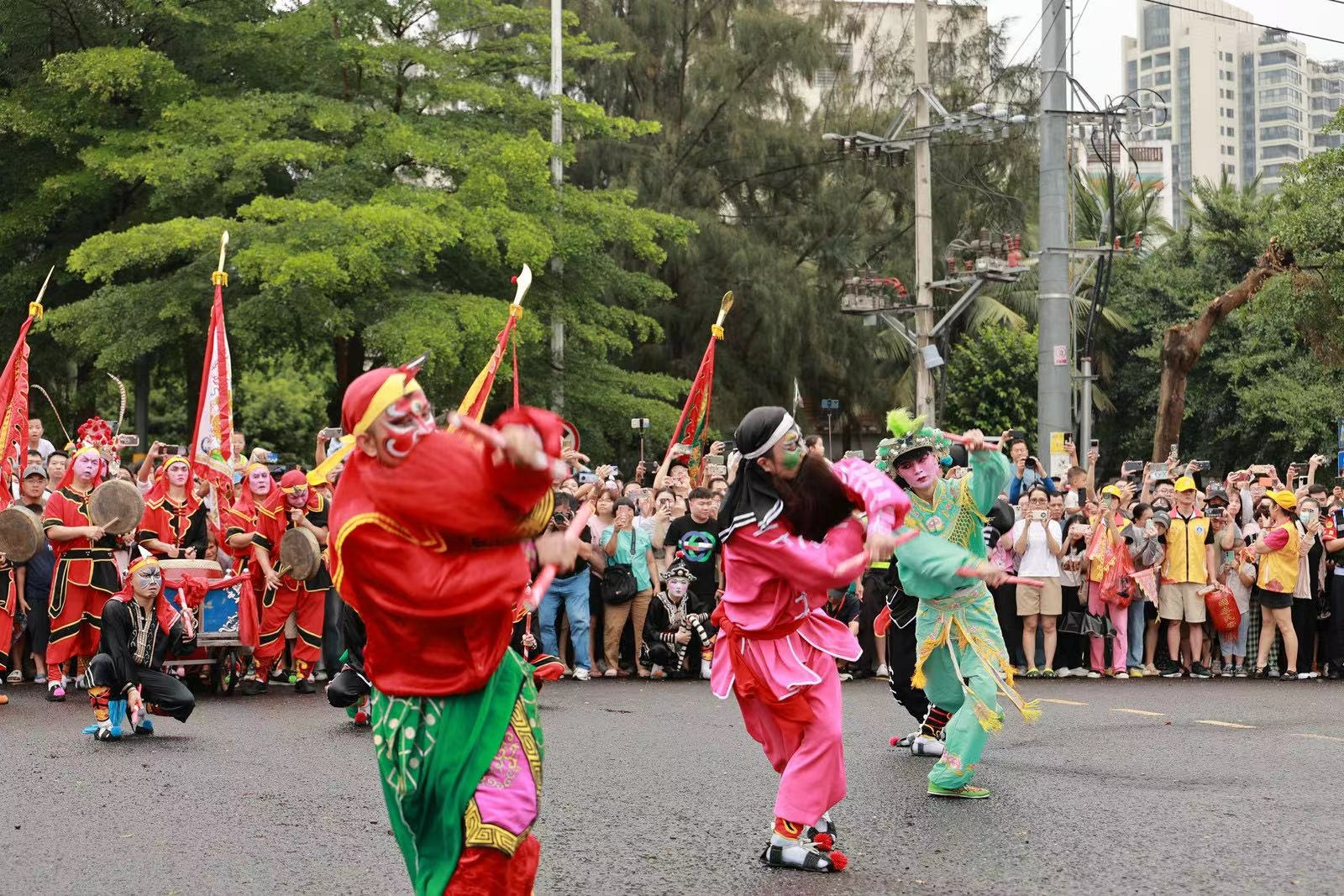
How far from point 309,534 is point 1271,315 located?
16559mm

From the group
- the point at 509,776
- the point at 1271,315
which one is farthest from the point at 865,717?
the point at 1271,315

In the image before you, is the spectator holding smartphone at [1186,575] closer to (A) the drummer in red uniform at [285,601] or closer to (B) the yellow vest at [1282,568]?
(B) the yellow vest at [1282,568]

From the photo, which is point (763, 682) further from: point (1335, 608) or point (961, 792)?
point (1335, 608)

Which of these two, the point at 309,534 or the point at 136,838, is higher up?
the point at 309,534

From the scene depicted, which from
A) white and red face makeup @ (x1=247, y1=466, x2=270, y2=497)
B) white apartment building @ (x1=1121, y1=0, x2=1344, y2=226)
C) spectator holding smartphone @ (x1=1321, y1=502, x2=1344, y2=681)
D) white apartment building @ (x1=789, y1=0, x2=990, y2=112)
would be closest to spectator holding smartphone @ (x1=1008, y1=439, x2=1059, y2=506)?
spectator holding smartphone @ (x1=1321, y1=502, x2=1344, y2=681)

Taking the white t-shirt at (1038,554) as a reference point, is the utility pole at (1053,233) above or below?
above

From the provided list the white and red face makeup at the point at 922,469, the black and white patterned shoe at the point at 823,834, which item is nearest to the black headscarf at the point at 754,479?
the black and white patterned shoe at the point at 823,834

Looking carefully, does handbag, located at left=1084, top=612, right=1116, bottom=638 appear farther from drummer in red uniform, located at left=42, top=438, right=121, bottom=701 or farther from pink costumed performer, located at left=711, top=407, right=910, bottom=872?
drummer in red uniform, located at left=42, top=438, right=121, bottom=701

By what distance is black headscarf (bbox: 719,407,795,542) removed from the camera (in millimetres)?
6297

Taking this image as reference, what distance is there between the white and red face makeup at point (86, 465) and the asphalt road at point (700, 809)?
180 centimetres

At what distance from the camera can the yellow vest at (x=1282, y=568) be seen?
46.1 feet

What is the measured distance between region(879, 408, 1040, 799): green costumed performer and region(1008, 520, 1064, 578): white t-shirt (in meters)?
5.93

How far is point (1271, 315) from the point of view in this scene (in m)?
23.7

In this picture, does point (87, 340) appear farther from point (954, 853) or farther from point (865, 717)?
point (954, 853)
